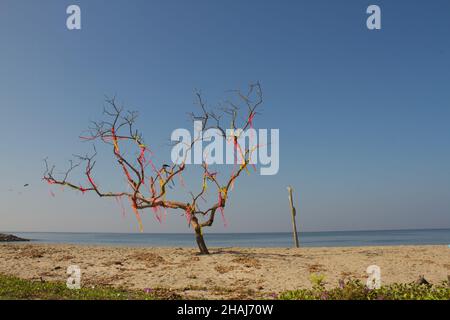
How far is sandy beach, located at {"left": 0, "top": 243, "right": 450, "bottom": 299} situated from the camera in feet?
49.0

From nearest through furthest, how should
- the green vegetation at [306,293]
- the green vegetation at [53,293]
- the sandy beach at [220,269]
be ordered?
the green vegetation at [306,293], the green vegetation at [53,293], the sandy beach at [220,269]

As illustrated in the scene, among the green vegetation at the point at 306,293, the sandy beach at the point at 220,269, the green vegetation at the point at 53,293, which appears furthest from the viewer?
the sandy beach at the point at 220,269

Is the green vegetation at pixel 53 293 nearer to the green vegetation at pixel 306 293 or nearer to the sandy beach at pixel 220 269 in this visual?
the green vegetation at pixel 306 293

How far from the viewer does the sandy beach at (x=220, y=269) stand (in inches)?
587

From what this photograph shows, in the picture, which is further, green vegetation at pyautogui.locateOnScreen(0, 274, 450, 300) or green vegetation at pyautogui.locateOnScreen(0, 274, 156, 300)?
green vegetation at pyautogui.locateOnScreen(0, 274, 156, 300)

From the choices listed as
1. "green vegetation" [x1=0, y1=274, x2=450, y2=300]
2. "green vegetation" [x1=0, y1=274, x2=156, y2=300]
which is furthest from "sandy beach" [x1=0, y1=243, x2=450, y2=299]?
"green vegetation" [x1=0, y1=274, x2=450, y2=300]

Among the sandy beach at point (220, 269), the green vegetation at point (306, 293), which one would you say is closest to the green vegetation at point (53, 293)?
the green vegetation at point (306, 293)

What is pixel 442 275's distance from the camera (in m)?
17.3

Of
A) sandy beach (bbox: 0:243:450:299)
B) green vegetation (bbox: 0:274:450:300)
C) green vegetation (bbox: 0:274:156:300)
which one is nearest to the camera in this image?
green vegetation (bbox: 0:274:450:300)

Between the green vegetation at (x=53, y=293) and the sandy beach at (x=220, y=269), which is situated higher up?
the green vegetation at (x=53, y=293)

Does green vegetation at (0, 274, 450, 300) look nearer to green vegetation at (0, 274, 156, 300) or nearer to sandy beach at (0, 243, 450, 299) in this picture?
green vegetation at (0, 274, 156, 300)

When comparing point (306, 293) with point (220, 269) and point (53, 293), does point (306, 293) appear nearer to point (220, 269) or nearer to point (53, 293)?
point (53, 293)
